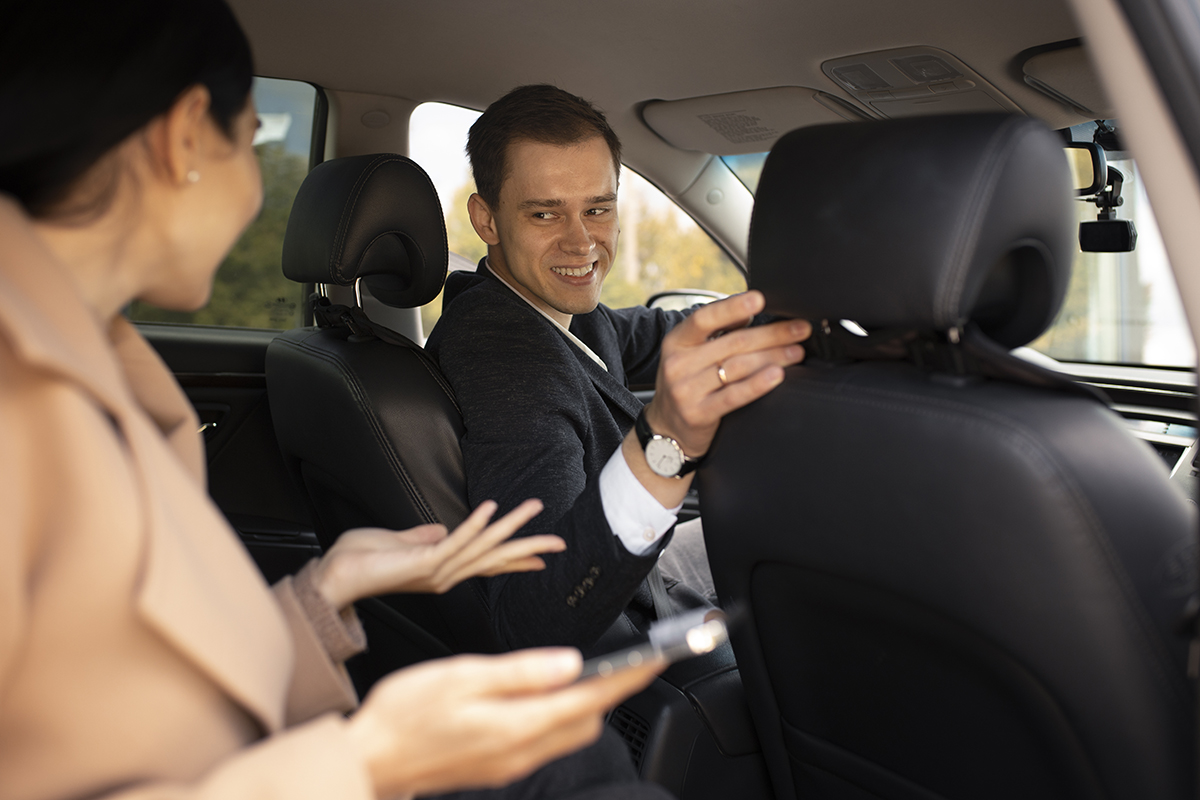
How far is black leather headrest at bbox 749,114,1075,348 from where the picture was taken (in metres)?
0.87

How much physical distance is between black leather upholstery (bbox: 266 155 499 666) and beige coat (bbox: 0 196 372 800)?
0.90 m

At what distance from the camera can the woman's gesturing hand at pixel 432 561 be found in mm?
1094

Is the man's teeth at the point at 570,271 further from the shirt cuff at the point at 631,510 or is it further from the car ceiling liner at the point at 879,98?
the shirt cuff at the point at 631,510

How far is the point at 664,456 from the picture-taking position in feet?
3.99

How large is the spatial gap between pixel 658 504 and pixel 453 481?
1.78ft

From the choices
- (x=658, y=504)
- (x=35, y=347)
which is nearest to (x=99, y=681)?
(x=35, y=347)

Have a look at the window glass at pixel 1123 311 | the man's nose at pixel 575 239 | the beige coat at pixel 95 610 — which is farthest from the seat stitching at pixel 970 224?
the window glass at pixel 1123 311

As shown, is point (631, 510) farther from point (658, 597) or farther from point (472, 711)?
point (472, 711)

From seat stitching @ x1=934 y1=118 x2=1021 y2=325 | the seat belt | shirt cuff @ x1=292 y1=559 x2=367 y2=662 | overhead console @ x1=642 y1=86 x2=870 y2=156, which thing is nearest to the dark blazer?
the seat belt

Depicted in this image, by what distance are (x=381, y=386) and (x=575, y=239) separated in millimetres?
526

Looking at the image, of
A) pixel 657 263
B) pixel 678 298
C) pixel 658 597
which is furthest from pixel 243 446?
pixel 657 263

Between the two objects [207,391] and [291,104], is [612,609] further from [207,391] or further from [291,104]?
[291,104]

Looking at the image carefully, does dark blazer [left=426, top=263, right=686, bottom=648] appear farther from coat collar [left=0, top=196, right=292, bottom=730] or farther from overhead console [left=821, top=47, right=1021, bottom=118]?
overhead console [left=821, top=47, right=1021, bottom=118]

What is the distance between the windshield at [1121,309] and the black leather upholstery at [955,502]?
1.24 m
